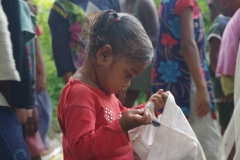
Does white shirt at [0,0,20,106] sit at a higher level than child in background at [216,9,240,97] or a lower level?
higher

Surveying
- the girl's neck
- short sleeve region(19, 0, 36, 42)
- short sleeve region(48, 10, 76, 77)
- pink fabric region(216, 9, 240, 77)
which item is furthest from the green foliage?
the girl's neck

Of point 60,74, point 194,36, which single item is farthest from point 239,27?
point 60,74

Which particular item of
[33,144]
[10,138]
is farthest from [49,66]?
[10,138]

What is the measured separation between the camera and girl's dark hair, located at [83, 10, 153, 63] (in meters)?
1.97

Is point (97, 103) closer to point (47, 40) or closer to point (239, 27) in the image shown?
point (239, 27)

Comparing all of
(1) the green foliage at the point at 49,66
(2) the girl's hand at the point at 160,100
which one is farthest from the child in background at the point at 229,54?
(1) the green foliage at the point at 49,66

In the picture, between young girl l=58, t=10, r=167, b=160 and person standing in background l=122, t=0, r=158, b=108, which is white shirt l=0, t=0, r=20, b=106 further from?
person standing in background l=122, t=0, r=158, b=108

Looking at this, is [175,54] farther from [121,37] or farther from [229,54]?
[121,37]

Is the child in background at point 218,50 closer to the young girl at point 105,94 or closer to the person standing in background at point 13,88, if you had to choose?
the young girl at point 105,94

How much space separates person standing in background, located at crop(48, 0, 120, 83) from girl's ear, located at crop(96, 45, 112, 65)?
1291 mm

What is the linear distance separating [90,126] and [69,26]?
1601mm

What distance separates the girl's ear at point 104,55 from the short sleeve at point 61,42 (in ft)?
4.45

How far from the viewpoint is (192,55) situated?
3.13m

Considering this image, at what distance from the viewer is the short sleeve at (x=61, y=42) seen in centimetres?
329
